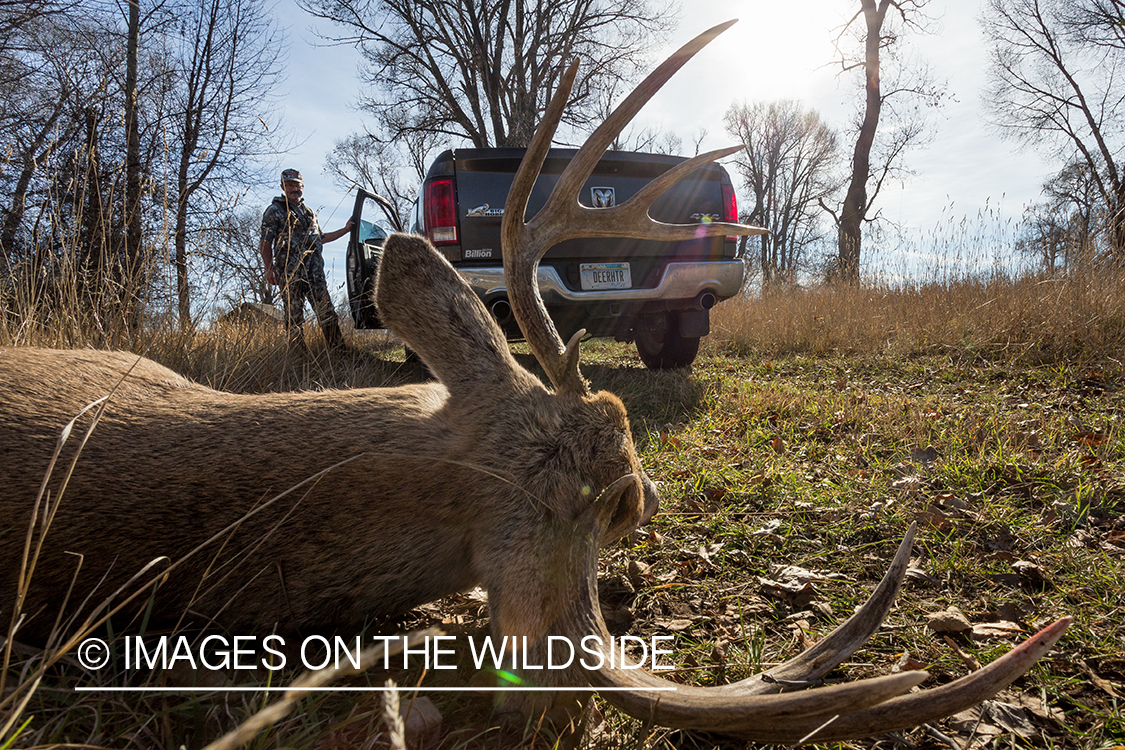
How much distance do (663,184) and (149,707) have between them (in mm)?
2361

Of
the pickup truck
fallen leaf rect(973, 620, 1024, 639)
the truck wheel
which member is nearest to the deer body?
fallen leaf rect(973, 620, 1024, 639)

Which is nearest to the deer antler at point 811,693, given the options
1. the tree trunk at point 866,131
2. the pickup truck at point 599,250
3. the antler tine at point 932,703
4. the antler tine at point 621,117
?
the antler tine at point 932,703

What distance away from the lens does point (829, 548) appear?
7.52ft

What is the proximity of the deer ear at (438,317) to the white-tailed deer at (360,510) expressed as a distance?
19 millimetres

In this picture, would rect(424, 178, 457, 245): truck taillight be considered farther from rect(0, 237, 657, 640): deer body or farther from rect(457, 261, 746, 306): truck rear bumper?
rect(0, 237, 657, 640): deer body

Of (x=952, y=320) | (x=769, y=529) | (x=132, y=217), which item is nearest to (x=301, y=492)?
(x=769, y=529)

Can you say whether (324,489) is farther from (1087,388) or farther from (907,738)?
(1087,388)

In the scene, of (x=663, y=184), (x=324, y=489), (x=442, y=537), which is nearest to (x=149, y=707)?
(x=324, y=489)

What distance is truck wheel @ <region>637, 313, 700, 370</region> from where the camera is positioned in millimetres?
6074

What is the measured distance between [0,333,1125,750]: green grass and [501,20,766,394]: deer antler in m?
0.97

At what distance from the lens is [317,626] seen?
1472 mm

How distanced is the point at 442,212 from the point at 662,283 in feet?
7.12

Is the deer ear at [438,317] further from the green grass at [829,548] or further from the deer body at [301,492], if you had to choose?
the green grass at [829,548]

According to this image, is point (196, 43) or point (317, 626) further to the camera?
point (196, 43)
